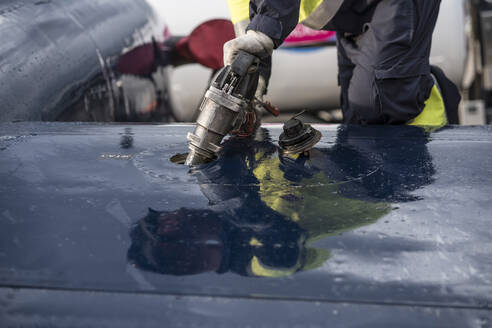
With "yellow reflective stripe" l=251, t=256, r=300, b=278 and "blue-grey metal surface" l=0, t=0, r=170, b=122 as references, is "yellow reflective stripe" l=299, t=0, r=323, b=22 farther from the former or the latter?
"yellow reflective stripe" l=251, t=256, r=300, b=278

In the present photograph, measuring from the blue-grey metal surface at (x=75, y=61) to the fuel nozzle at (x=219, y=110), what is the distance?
71 cm

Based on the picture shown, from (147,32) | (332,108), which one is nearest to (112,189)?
(147,32)

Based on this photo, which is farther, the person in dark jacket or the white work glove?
the person in dark jacket

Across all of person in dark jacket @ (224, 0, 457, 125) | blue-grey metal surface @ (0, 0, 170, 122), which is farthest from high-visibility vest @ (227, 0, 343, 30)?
blue-grey metal surface @ (0, 0, 170, 122)

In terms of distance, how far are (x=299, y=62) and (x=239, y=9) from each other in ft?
3.49

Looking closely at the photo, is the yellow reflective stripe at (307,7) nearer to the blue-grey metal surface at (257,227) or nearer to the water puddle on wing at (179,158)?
the blue-grey metal surface at (257,227)

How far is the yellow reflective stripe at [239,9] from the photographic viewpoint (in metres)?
1.62

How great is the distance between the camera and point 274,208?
2.70ft

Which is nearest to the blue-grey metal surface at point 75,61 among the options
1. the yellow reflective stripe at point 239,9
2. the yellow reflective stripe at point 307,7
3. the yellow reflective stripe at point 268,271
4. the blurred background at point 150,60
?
the blurred background at point 150,60

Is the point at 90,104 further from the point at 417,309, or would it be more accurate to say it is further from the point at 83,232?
the point at 417,309

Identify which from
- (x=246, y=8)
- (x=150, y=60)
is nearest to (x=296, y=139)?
(x=246, y=8)

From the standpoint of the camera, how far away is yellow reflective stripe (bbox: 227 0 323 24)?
5.11 ft

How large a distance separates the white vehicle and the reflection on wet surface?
149 centimetres

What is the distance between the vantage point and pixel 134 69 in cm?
225
